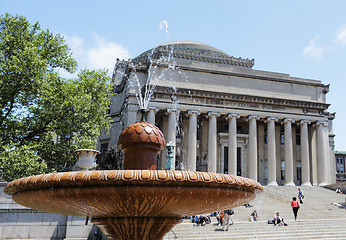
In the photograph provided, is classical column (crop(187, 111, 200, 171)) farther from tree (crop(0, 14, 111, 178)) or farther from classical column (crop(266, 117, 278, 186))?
tree (crop(0, 14, 111, 178))

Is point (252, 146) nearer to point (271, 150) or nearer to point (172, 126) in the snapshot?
point (271, 150)

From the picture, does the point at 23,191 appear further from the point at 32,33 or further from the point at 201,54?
the point at 201,54

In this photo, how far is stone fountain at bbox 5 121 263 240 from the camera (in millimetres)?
6113

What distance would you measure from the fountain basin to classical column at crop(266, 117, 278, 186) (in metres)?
33.0

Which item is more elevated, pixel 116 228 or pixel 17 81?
pixel 17 81

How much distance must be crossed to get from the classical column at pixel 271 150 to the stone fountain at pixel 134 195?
33017 mm

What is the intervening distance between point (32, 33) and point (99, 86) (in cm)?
540

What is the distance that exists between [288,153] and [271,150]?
2.00 metres

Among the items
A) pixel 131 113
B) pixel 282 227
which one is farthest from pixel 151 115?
pixel 282 227

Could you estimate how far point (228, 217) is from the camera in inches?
762

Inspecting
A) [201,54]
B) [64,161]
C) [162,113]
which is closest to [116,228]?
[64,161]

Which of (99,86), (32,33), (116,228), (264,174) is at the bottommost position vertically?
(116,228)

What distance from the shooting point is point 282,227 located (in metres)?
20.9

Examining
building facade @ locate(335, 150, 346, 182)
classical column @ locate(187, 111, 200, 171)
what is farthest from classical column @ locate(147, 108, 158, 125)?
building facade @ locate(335, 150, 346, 182)
